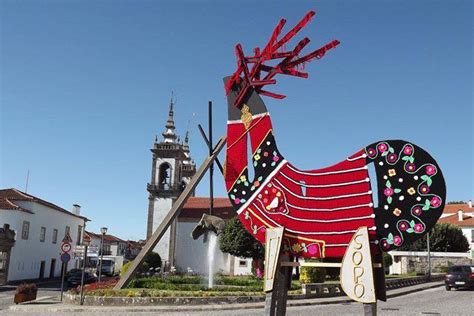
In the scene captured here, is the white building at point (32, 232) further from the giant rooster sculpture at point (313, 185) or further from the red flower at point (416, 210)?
the red flower at point (416, 210)

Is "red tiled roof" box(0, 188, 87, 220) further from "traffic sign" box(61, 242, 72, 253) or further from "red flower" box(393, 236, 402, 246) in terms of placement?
"red flower" box(393, 236, 402, 246)

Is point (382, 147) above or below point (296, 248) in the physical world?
above

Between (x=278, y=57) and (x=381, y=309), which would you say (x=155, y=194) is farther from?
(x=278, y=57)

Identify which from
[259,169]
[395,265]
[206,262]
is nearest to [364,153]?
[259,169]

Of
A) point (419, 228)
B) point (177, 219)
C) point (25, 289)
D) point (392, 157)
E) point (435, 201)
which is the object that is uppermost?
point (177, 219)

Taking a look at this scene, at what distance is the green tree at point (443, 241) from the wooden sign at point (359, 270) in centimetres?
4247

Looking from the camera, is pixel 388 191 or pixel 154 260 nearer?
pixel 388 191

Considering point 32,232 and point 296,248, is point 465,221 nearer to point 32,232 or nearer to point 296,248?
point 32,232

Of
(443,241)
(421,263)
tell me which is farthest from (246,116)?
(443,241)

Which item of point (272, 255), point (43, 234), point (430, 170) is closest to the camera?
point (430, 170)

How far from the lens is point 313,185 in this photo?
742cm

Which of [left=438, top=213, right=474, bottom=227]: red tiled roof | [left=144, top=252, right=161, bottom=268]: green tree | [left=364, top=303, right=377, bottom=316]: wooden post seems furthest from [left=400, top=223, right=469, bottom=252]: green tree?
[left=364, top=303, right=377, bottom=316]: wooden post

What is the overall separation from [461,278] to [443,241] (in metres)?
23.0

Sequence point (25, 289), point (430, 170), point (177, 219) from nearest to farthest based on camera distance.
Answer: point (430, 170)
point (25, 289)
point (177, 219)
